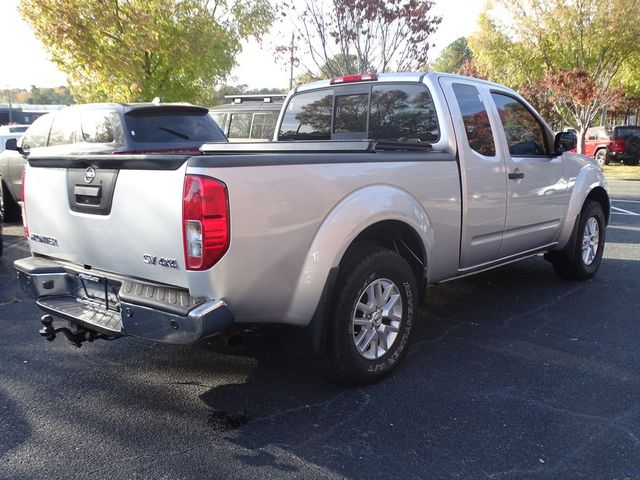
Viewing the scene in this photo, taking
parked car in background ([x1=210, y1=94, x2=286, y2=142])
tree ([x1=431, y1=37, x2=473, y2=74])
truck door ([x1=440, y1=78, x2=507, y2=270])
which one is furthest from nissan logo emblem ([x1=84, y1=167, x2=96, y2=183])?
tree ([x1=431, y1=37, x2=473, y2=74])

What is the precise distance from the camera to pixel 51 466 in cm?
276

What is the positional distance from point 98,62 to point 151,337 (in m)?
11.5

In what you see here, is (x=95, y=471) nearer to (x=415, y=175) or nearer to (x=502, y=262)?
(x=415, y=175)

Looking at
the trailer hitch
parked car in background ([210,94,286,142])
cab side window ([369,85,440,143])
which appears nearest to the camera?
the trailer hitch

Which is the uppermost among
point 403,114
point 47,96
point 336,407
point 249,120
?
point 47,96

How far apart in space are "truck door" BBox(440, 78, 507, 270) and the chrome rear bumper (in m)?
2.22

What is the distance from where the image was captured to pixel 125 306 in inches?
117

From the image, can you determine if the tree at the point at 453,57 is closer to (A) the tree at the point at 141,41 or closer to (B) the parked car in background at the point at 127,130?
(A) the tree at the point at 141,41

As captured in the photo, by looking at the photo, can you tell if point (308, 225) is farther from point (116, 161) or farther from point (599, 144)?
point (599, 144)

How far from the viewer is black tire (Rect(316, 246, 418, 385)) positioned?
3.37m

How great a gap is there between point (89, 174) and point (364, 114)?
2419 mm

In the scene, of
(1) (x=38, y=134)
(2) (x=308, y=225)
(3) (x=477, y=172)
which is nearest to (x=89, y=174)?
(2) (x=308, y=225)

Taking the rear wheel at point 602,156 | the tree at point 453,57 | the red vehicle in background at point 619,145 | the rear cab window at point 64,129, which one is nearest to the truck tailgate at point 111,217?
the rear cab window at point 64,129

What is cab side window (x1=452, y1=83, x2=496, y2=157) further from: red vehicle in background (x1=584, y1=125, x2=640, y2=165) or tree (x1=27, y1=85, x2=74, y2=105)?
tree (x1=27, y1=85, x2=74, y2=105)
